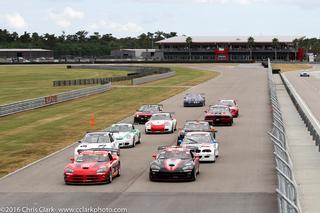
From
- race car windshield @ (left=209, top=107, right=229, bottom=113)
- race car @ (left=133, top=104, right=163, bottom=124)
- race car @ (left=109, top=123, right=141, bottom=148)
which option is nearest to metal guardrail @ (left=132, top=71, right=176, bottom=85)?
race car @ (left=133, top=104, right=163, bottom=124)

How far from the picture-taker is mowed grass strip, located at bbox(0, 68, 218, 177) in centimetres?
3194

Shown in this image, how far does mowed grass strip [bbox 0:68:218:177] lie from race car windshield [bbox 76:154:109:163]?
12.6 feet

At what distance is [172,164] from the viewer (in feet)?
75.2

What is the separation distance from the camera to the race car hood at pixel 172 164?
22.9 metres

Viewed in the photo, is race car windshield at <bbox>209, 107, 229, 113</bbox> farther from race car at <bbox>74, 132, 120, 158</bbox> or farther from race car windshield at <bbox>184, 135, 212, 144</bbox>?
race car at <bbox>74, 132, 120, 158</bbox>

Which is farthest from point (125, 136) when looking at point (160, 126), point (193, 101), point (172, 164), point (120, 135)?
point (193, 101)

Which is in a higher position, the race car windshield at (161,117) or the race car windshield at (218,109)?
the race car windshield at (161,117)

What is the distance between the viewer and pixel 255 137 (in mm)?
36156

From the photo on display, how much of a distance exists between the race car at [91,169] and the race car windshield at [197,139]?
17.5 ft

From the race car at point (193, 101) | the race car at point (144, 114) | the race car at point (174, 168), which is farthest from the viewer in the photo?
the race car at point (193, 101)

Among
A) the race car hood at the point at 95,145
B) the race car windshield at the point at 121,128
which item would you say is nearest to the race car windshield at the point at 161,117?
the race car windshield at the point at 121,128

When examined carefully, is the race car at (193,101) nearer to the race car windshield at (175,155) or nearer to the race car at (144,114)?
the race car at (144,114)

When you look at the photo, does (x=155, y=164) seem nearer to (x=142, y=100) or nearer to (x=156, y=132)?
(x=156, y=132)

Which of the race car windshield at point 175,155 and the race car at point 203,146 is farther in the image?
the race car at point 203,146
